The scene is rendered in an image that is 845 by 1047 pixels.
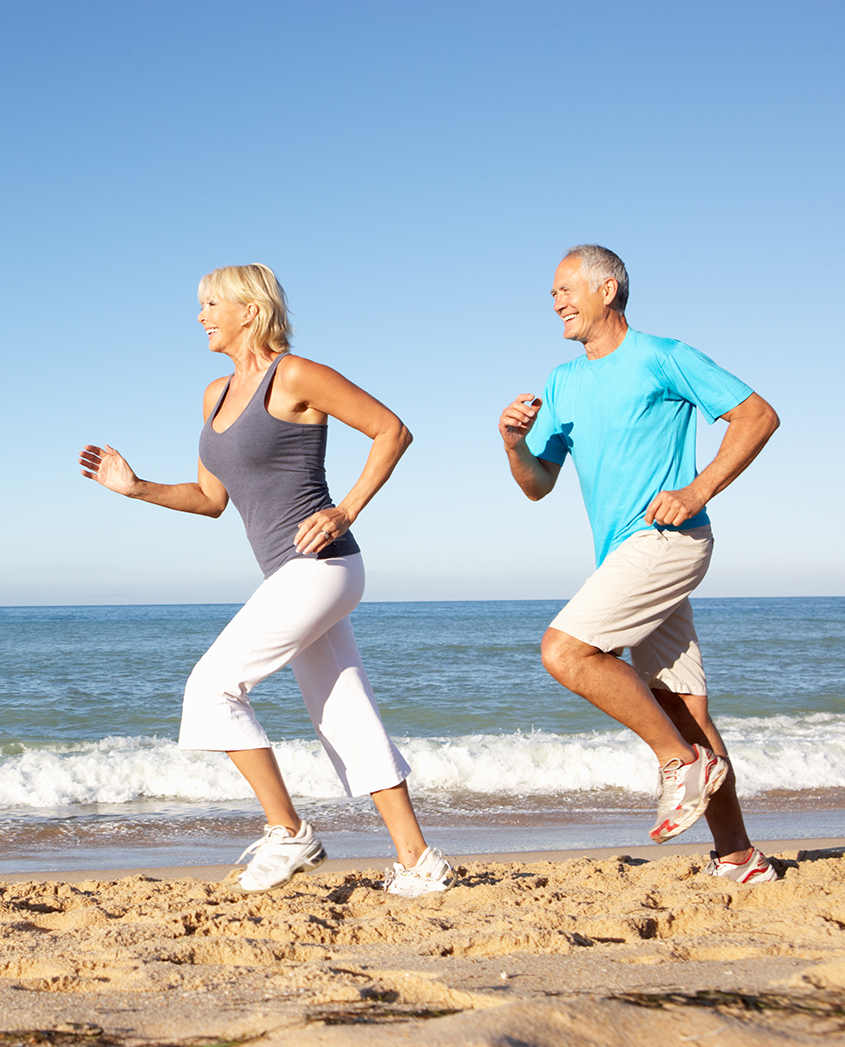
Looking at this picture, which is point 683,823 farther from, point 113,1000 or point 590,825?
point 590,825

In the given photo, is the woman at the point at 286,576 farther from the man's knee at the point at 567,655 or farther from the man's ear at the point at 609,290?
the man's ear at the point at 609,290

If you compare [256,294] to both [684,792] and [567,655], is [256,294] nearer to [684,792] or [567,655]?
[567,655]

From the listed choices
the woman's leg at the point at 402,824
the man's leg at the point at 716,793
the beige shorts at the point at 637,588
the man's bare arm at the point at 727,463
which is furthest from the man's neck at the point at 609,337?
the woman's leg at the point at 402,824

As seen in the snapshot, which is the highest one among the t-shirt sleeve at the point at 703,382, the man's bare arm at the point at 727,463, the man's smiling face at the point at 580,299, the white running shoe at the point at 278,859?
the man's smiling face at the point at 580,299

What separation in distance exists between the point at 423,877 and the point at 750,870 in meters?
1.12

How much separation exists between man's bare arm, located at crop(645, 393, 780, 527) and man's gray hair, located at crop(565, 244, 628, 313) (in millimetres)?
610

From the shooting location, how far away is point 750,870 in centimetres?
312

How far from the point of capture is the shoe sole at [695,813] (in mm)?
2760

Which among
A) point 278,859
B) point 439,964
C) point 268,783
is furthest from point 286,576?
point 439,964

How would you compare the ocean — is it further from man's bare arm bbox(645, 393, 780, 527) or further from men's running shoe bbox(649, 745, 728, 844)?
man's bare arm bbox(645, 393, 780, 527)

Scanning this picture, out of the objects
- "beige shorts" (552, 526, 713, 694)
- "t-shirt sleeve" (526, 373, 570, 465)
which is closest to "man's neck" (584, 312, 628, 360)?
"t-shirt sleeve" (526, 373, 570, 465)

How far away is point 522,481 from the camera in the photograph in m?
3.37

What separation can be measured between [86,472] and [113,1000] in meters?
1.94

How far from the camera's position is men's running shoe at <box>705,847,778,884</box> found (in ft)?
10.2
